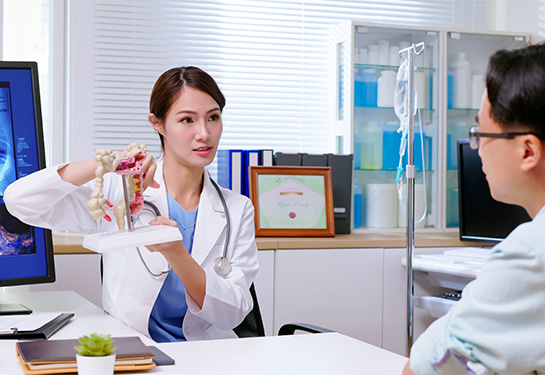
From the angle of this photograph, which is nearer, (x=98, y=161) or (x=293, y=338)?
(x=98, y=161)

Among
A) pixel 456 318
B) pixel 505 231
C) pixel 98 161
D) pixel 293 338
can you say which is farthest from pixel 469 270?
pixel 456 318

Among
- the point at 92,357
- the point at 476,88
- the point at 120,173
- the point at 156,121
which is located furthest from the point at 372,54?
the point at 92,357

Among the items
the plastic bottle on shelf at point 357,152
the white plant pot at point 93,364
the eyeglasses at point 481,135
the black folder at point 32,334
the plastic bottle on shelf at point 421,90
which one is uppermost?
the plastic bottle on shelf at point 421,90

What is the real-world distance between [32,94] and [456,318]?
1.53 m

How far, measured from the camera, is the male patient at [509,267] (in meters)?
0.89

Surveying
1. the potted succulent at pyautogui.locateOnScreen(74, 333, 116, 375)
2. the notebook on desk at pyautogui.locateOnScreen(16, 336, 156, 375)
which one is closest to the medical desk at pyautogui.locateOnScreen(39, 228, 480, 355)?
the notebook on desk at pyautogui.locateOnScreen(16, 336, 156, 375)

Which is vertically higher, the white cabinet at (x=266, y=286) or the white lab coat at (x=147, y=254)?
the white lab coat at (x=147, y=254)

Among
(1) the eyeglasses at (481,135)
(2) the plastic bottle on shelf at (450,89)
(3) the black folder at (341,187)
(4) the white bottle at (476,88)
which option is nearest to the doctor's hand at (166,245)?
(1) the eyeglasses at (481,135)

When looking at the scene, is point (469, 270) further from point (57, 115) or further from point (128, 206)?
point (57, 115)

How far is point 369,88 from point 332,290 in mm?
1081

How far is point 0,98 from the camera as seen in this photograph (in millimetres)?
1999

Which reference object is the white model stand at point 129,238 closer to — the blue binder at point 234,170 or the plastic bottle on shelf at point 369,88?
the blue binder at point 234,170

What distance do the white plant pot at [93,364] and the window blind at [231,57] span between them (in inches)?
81.8

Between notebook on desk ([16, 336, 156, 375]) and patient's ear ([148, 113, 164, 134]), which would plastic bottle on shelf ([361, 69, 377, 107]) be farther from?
notebook on desk ([16, 336, 156, 375])
